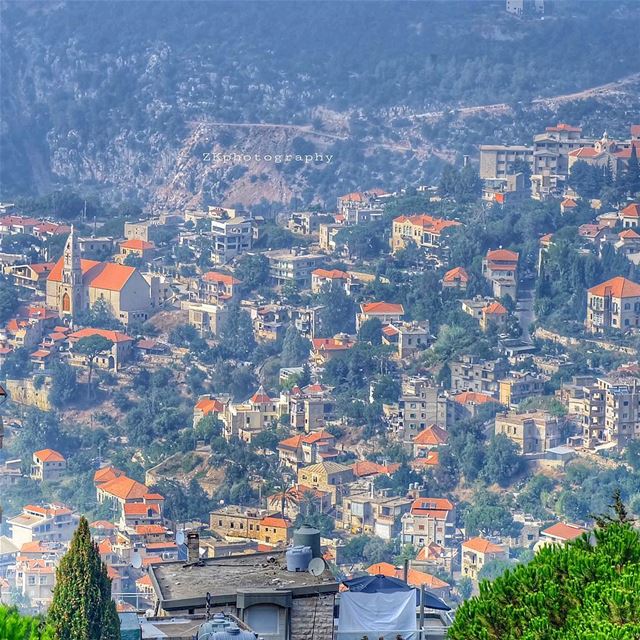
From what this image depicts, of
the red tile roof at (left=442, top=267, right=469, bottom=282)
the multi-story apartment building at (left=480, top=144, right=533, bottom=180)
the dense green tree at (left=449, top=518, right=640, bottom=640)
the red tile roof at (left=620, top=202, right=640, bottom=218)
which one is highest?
the dense green tree at (left=449, top=518, right=640, bottom=640)

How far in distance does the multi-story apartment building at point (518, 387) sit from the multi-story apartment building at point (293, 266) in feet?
20.0

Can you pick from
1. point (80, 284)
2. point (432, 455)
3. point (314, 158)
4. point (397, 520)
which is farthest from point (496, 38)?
point (397, 520)

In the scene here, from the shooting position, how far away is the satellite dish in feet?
21.7

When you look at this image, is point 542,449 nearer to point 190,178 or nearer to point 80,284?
point 80,284

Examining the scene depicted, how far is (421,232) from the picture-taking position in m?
35.3

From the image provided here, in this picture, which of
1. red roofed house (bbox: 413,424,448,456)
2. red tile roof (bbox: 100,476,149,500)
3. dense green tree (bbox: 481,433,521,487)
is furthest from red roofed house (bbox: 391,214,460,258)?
red tile roof (bbox: 100,476,149,500)

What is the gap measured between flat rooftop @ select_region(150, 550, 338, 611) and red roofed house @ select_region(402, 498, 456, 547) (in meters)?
15.3

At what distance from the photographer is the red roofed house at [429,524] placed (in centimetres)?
2272

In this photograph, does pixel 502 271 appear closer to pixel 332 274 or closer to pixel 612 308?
pixel 332 274

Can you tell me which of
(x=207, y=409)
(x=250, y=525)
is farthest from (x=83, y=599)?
(x=207, y=409)

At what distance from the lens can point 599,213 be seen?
35875 mm

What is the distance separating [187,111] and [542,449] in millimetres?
21422

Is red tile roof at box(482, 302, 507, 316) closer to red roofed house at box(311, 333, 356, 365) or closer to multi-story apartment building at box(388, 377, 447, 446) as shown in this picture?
red roofed house at box(311, 333, 356, 365)

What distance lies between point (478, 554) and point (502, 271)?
12145 millimetres
